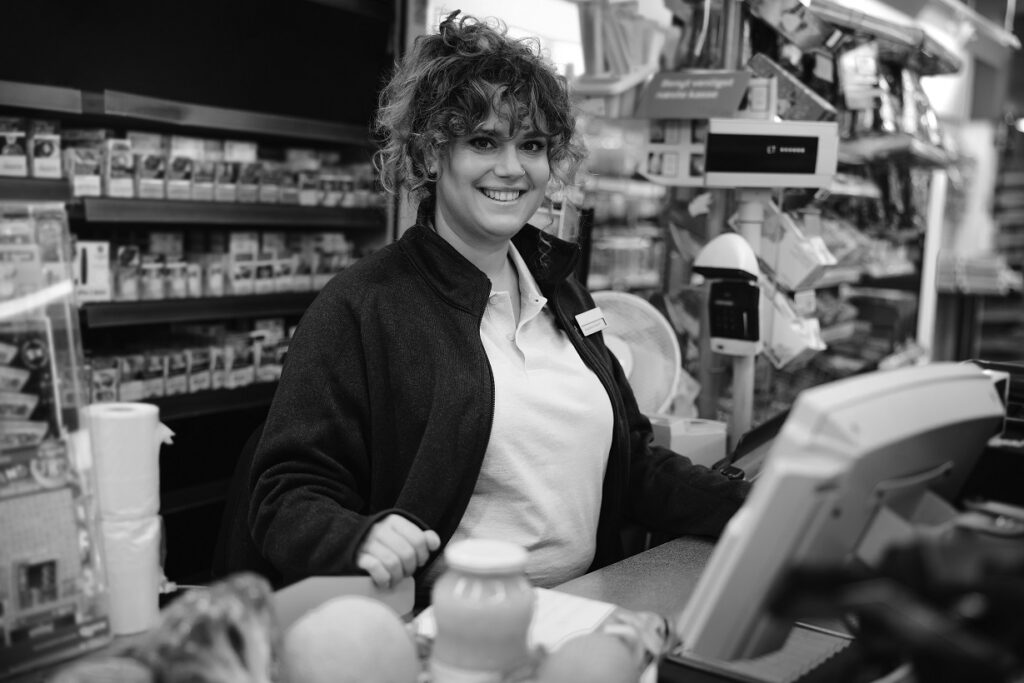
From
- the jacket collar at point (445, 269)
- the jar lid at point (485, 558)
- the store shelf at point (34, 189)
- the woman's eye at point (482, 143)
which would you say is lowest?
the jar lid at point (485, 558)

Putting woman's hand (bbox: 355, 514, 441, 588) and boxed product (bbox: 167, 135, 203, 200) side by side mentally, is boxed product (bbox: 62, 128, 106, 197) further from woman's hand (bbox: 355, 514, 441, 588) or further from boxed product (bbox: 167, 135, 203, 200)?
woman's hand (bbox: 355, 514, 441, 588)

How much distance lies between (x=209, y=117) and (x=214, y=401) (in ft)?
3.35

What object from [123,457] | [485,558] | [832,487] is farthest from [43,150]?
[832,487]

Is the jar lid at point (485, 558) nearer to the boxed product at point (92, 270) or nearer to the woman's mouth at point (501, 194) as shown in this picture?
the woman's mouth at point (501, 194)

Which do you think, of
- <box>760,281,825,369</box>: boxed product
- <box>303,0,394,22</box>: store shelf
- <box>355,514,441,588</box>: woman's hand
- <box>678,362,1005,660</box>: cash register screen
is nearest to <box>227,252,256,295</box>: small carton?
<box>303,0,394,22</box>: store shelf

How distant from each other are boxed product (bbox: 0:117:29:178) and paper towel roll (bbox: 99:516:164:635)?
212 cm

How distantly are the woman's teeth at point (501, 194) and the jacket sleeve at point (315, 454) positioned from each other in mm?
344

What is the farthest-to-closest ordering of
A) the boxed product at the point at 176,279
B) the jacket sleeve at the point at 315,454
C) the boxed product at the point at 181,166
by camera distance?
the boxed product at the point at 176,279, the boxed product at the point at 181,166, the jacket sleeve at the point at 315,454

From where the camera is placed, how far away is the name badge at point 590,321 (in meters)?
2.20

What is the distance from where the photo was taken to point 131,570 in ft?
4.31

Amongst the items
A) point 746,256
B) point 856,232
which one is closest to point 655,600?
point 746,256

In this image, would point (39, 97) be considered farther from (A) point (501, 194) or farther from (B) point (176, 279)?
(A) point (501, 194)

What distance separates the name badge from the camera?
2.20 m

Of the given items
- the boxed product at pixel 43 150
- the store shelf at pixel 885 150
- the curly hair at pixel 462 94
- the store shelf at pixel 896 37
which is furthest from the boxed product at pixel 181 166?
the store shelf at pixel 885 150
